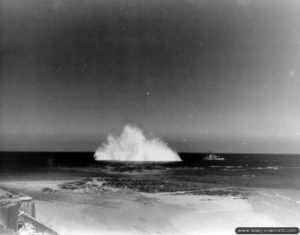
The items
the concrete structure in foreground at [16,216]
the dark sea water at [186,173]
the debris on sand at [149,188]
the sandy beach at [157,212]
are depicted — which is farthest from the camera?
the dark sea water at [186,173]

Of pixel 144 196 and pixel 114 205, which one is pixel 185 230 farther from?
pixel 144 196

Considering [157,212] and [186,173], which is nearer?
[157,212]

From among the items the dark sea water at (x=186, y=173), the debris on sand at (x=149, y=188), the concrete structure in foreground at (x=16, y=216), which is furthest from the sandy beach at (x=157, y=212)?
the dark sea water at (x=186, y=173)

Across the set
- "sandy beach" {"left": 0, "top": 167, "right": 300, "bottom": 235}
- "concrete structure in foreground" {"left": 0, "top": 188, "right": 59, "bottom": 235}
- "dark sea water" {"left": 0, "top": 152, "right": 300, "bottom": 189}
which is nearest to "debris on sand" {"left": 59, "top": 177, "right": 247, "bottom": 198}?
"sandy beach" {"left": 0, "top": 167, "right": 300, "bottom": 235}

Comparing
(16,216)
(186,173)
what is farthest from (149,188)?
(186,173)

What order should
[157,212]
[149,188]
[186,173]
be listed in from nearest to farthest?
[157,212] < [149,188] < [186,173]

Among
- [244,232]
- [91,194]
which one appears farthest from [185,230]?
[91,194]

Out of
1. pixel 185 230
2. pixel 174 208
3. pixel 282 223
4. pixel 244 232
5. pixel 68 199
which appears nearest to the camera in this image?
pixel 244 232

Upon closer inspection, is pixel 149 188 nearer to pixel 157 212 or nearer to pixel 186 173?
pixel 157 212

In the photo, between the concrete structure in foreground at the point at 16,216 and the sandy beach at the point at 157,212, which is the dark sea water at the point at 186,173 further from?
the concrete structure in foreground at the point at 16,216

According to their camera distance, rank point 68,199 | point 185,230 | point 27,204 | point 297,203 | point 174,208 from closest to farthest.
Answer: point 27,204
point 185,230
point 174,208
point 68,199
point 297,203

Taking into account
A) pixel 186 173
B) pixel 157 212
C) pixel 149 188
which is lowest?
pixel 186 173
